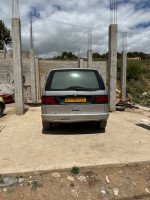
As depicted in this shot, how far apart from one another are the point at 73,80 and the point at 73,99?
0.50 metres

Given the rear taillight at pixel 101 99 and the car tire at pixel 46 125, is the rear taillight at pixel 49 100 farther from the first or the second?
the rear taillight at pixel 101 99

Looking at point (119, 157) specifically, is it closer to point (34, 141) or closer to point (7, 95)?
point (34, 141)

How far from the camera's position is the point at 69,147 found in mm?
3135

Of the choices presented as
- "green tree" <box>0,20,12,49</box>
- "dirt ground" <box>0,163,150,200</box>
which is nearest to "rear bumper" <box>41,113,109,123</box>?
"dirt ground" <box>0,163,150,200</box>

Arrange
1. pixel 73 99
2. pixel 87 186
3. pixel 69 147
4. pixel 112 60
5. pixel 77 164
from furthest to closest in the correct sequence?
1. pixel 112 60
2. pixel 73 99
3. pixel 69 147
4. pixel 77 164
5. pixel 87 186

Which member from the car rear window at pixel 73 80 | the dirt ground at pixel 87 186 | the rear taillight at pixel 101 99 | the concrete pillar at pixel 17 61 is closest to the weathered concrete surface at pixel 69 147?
the dirt ground at pixel 87 186

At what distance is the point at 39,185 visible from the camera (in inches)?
79.0

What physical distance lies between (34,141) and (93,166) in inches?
68.1

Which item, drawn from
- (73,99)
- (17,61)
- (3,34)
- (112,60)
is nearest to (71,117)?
(73,99)

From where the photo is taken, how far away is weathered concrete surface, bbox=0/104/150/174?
2482 mm

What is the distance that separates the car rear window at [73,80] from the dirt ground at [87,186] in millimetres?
1887

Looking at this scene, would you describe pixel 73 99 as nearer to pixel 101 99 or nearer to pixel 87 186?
pixel 101 99

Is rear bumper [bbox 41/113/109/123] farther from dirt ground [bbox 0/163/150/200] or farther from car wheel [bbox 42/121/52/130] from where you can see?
dirt ground [bbox 0/163/150/200]

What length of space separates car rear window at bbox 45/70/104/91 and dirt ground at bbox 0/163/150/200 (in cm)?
189
